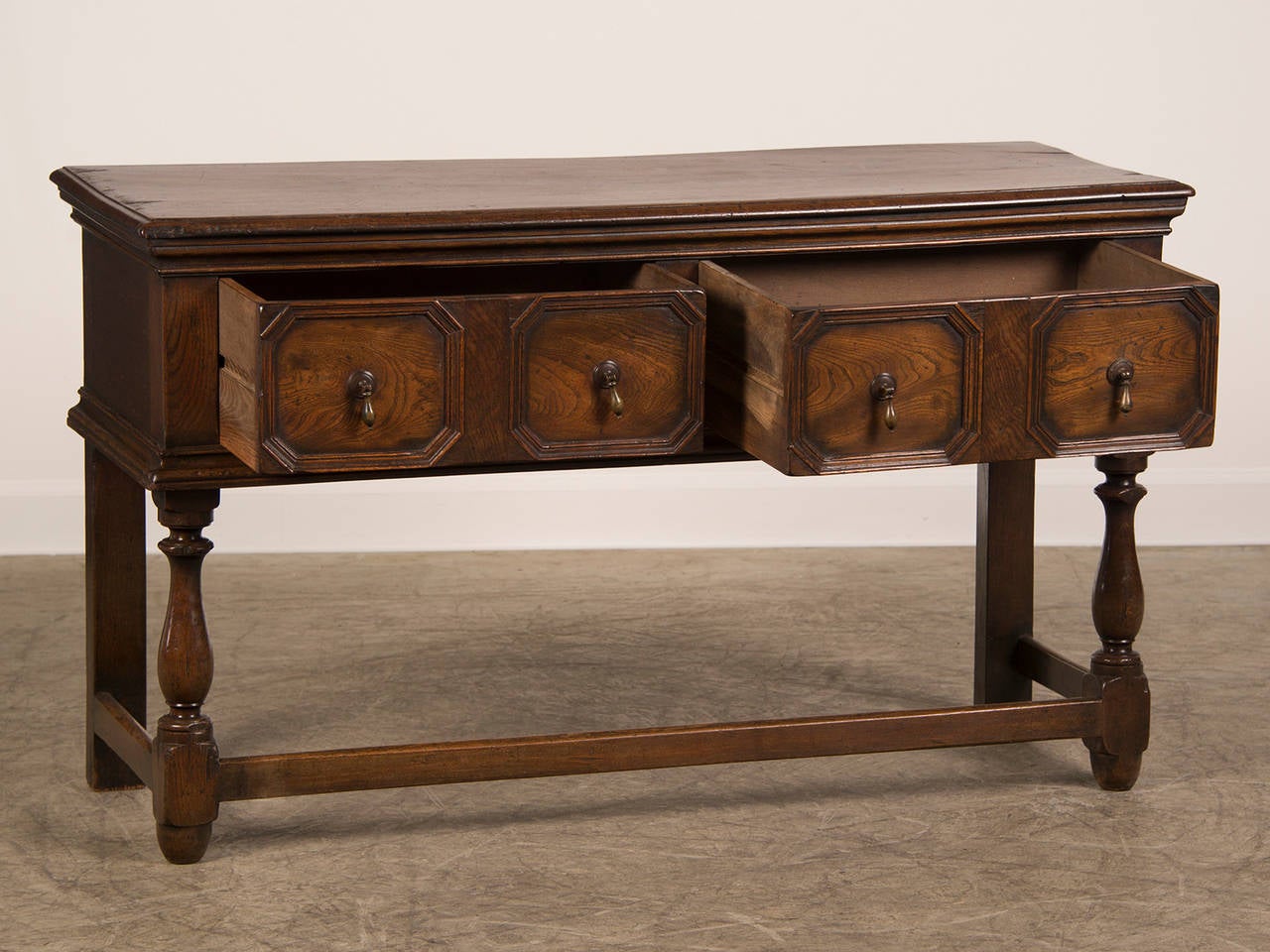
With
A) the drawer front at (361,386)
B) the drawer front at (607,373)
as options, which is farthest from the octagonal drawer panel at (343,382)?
the drawer front at (607,373)

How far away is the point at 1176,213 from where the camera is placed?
342 centimetres

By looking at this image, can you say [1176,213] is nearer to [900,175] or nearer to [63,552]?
[900,175]

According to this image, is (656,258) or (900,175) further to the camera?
(900,175)

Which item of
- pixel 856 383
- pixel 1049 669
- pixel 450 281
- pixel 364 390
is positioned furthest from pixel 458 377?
pixel 1049 669

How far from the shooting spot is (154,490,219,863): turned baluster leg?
3.11 m

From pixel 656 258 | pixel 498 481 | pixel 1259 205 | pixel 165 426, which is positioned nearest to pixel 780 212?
pixel 656 258

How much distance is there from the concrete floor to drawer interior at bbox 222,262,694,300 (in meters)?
0.81

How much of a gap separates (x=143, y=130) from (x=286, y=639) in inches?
55.2

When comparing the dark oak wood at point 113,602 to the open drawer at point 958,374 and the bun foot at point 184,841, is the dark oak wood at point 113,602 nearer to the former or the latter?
the bun foot at point 184,841

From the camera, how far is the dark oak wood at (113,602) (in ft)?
11.3

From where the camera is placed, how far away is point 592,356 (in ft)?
9.68

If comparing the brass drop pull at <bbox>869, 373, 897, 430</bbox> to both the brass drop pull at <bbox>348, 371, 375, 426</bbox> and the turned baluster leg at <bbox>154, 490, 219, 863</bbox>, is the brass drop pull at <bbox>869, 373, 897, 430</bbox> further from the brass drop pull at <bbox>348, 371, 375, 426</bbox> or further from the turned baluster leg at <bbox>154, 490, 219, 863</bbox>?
the turned baluster leg at <bbox>154, 490, 219, 863</bbox>

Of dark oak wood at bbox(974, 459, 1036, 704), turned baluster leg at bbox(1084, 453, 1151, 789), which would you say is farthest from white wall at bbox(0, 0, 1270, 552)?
turned baluster leg at bbox(1084, 453, 1151, 789)

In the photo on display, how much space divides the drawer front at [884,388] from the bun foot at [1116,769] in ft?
2.52
